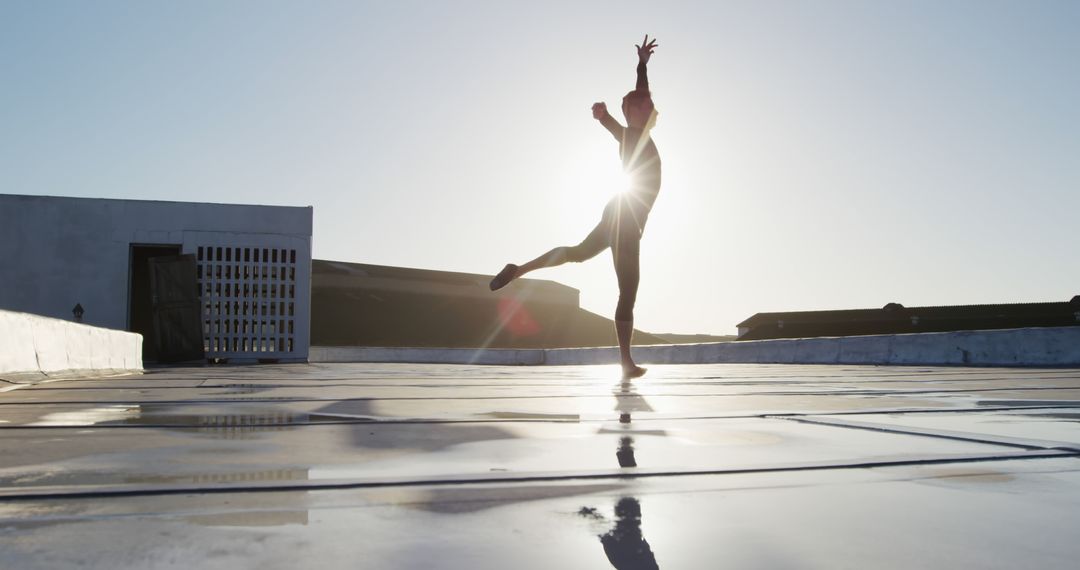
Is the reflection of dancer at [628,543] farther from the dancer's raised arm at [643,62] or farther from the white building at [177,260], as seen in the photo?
the white building at [177,260]

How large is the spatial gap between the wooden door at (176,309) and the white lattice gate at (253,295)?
0.50m

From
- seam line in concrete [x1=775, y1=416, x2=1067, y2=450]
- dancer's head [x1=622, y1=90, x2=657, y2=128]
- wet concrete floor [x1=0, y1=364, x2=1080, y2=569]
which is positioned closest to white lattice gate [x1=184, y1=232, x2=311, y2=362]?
dancer's head [x1=622, y1=90, x2=657, y2=128]

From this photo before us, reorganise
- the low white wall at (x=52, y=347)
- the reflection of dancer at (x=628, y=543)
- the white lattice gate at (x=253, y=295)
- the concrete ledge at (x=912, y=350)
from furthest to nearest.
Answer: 1. the white lattice gate at (x=253, y=295)
2. the concrete ledge at (x=912, y=350)
3. the low white wall at (x=52, y=347)
4. the reflection of dancer at (x=628, y=543)

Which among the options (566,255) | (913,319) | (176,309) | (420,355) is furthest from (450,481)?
(913,319)

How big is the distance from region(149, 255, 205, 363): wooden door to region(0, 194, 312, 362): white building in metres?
0.03

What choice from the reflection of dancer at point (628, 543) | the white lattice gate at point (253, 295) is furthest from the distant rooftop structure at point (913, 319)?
the reflection of dancer at point (628, 543)

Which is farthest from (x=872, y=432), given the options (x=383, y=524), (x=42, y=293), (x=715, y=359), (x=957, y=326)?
(x=957, y=326)

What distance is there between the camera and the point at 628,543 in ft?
2.92

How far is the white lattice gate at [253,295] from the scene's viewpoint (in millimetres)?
17984

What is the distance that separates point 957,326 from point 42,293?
146ft

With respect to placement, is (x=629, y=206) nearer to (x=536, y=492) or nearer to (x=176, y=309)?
(x=536, y=492)

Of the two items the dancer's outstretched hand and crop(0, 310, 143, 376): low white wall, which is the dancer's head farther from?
crop(0, 310, 143, 376): low white wall

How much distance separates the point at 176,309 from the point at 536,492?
18.0 m

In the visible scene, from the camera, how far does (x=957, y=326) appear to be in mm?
45375
